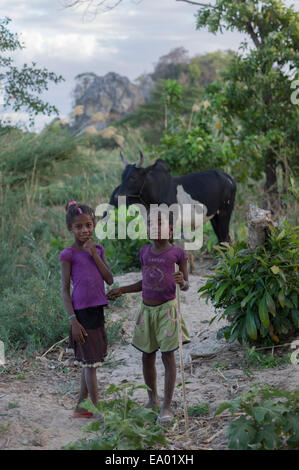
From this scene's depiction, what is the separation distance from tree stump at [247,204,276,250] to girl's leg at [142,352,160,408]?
4.26 feet

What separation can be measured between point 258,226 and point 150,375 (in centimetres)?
141

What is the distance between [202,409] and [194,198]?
3.39 meters

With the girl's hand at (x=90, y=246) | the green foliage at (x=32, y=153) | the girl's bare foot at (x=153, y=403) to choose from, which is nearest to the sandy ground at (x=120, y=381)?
the girl's bare foot at (x=153, y=403)

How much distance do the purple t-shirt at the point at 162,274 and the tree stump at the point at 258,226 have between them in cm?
101

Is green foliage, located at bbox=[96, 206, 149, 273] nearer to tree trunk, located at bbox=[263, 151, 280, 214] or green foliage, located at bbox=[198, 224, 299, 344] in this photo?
tree trunk, located at bbox=[263, 151, 280, 214]

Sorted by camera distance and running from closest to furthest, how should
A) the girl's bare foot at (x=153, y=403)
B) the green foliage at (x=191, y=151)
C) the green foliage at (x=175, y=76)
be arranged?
the girl's bare foot at (x=153, y=403)
the green foliage at (x=191, y=151)
the green foliage at (x=175, y=76)

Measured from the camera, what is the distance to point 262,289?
3.94 metres

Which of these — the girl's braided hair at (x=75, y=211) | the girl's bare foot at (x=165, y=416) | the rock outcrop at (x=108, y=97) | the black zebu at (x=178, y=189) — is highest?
the rock outcrop at (x=108, y=97)

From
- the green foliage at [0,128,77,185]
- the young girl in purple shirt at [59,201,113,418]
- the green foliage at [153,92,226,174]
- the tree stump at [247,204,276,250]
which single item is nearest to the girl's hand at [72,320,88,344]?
the young girl in purple shirt at [59,201,113,418]

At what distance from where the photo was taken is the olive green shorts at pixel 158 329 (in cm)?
318

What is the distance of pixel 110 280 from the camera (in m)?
3.26

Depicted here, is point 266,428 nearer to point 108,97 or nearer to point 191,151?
point 191,151

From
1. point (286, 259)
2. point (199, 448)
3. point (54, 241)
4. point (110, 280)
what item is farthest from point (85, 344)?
point (54, 241)

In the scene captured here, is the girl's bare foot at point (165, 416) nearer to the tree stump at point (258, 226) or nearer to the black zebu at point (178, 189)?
the tree stump at point (258, 226)
